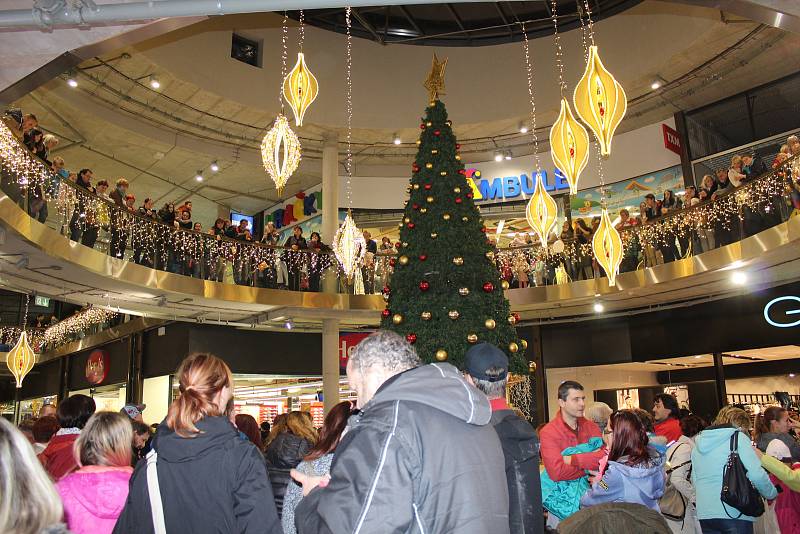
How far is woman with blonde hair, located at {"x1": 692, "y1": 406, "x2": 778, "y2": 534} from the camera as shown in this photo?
165 inches

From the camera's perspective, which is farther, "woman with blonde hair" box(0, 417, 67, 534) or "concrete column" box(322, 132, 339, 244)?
Result: "concrete column" box(322, 132, 339, 244)

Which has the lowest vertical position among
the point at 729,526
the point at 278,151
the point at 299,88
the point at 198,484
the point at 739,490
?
the point at 729,526

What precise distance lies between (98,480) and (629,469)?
278 cm

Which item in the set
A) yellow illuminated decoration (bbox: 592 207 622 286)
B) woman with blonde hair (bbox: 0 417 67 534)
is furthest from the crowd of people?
yellow illuminated decoration (bbox: 592 207 622 286)

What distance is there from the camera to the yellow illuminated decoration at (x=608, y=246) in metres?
9.88

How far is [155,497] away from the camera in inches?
92.1

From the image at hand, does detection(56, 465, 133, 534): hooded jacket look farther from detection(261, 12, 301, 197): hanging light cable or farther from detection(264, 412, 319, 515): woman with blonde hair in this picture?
detection(261, 12, 301, 197): hanging light cable

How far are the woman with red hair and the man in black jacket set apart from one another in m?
0.79

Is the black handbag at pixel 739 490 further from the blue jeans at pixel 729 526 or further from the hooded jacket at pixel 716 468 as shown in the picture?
the blue jeans at pixel 729 526

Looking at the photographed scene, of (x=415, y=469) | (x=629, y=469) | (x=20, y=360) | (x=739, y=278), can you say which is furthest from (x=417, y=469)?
(x=20, y=360)

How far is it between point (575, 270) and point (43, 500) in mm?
13621

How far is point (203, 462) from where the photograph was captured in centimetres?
233

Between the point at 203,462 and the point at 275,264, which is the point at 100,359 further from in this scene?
the point at 203,462

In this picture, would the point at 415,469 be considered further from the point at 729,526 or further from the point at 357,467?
the point at 729,526
